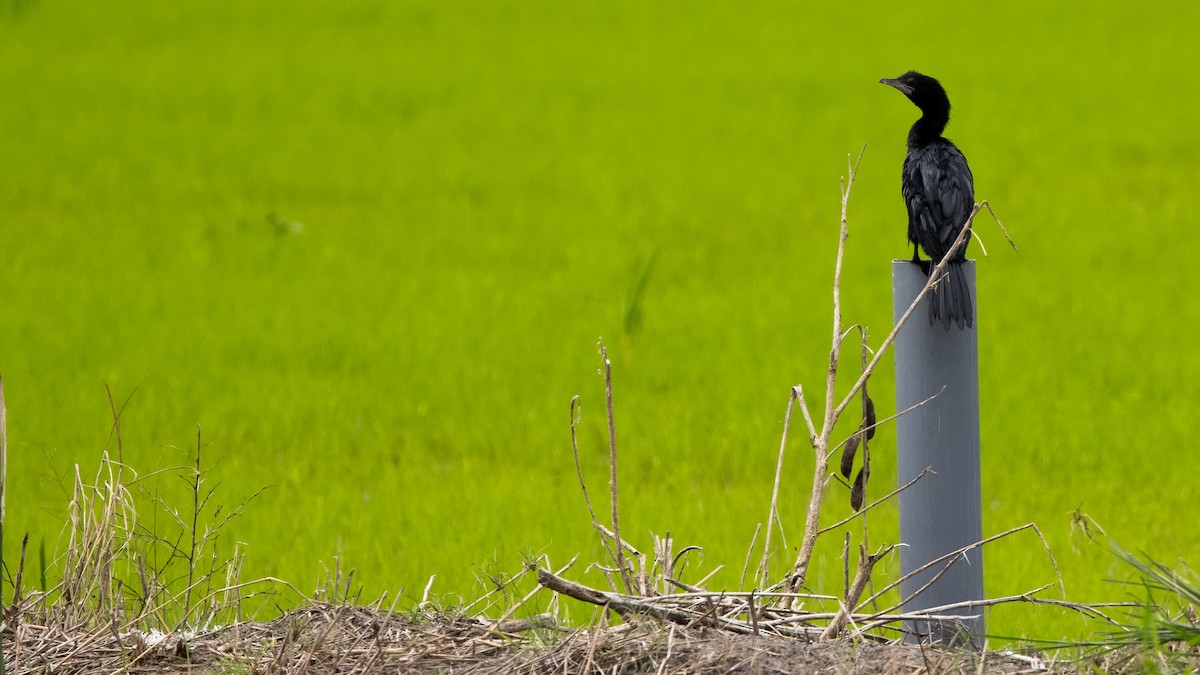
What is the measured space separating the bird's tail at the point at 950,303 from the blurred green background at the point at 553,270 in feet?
2.98

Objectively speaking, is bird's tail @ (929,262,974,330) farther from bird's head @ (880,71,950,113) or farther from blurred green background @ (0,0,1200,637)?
blurred green background @ (0,0,1200,637)

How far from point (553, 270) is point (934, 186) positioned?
5.59 m

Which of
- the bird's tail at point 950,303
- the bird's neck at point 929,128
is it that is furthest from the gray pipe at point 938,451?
the bird's neck at point 929,128

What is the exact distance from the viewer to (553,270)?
8430mm

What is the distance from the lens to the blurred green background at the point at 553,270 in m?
5.13

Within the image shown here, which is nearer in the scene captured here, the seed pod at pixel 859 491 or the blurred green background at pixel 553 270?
the seed pod at pixel 859 491

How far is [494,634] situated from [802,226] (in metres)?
6.88

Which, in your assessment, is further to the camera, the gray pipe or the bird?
the bird

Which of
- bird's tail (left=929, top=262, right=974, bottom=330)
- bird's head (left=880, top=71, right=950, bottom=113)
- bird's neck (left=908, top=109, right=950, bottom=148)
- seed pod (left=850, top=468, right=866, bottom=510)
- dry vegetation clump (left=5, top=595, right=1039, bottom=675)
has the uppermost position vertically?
bird's head (left=880, top=71, right=950, bottom=113)

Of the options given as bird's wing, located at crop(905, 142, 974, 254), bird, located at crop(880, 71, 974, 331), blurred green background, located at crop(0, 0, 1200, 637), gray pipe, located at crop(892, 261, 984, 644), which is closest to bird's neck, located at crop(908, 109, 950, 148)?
bird, located at crop(880, 71, 974, 331)

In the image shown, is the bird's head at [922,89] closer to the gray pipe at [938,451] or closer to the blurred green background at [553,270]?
the gray pipe at [938,451]

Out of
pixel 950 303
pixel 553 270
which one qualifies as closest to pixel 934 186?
pixel 950 303

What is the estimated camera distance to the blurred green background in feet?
16.8

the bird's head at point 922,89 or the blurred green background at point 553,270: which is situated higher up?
the bird's head at point 922,89
